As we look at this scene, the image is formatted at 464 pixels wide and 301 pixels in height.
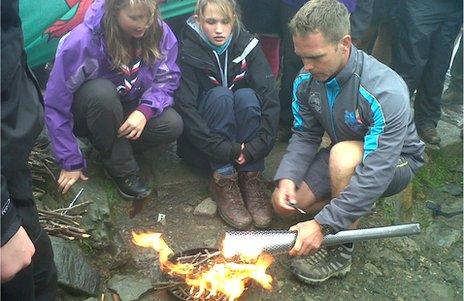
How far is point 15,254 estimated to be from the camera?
76.9 inches

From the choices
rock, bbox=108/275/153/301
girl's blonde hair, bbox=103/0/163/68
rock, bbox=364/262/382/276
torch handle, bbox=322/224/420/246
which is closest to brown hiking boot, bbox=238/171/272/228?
torch handle, bbox=322/224/420/246

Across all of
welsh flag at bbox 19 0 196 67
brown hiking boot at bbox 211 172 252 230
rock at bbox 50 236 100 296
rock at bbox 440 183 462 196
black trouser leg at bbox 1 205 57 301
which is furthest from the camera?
rock at bbox 440 183 462 196

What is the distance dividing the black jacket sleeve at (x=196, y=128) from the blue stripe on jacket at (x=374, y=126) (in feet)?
3.67

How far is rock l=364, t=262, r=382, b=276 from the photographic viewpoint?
3.90m

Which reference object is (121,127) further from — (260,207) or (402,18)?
(402,18)

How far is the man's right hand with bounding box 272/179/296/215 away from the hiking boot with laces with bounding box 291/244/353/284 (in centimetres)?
38

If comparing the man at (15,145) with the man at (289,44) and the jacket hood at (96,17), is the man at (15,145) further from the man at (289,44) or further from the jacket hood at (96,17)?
the man at (289,44)

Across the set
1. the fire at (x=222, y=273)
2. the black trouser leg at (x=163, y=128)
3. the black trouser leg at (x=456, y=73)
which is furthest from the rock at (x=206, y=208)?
the black trouser leg at (x=456, y=73)

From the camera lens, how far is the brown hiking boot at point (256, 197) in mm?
4031

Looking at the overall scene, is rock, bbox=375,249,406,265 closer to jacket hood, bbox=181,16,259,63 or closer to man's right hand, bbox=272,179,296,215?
man's right hand, bbox=272,179,296,215

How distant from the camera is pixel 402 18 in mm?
4957

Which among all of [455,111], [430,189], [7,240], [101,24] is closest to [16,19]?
[7,240]

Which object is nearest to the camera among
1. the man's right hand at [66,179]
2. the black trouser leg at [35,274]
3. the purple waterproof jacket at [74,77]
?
the black trouser leg at [35,274]

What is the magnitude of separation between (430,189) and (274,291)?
7.82ft
